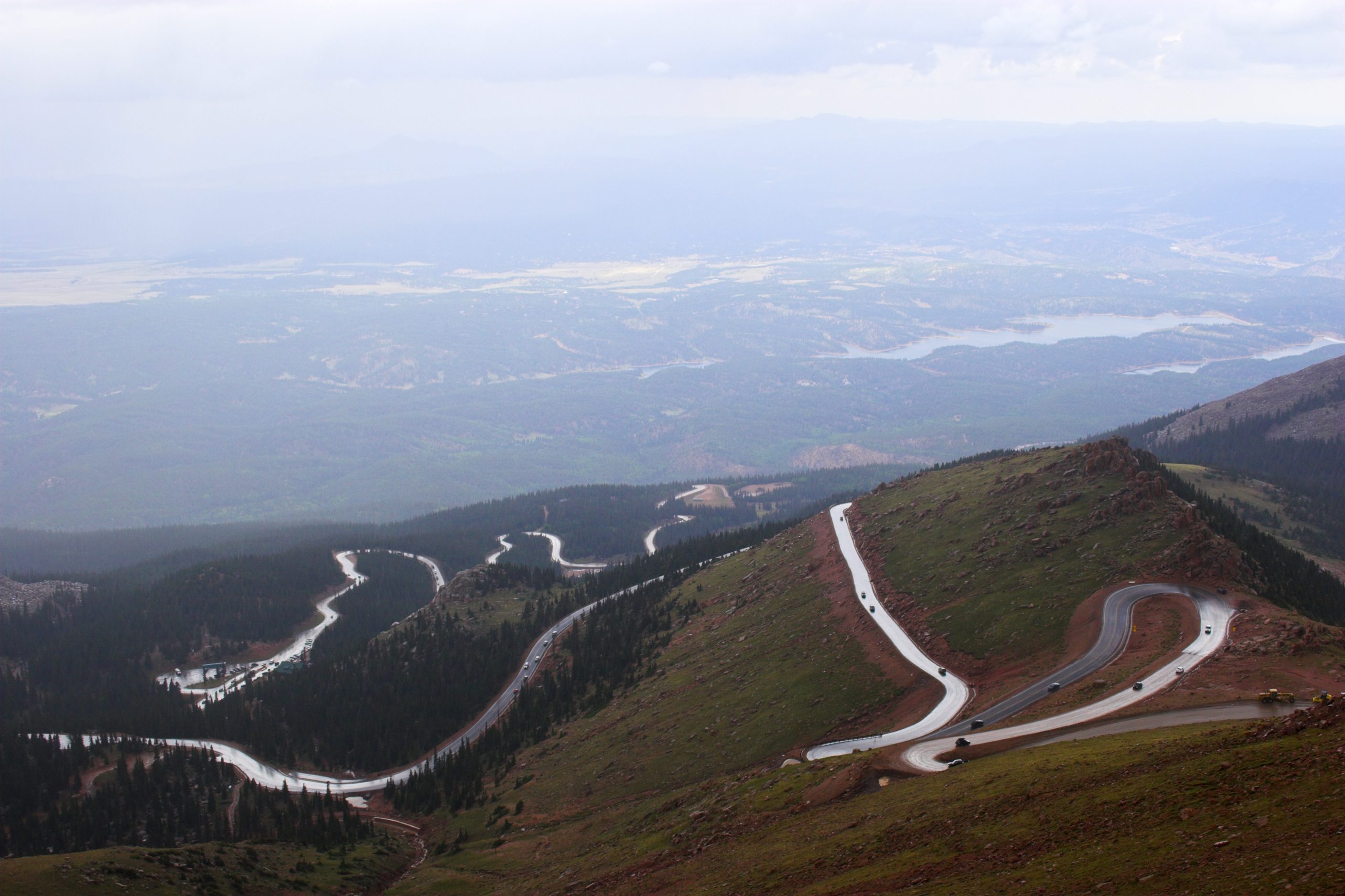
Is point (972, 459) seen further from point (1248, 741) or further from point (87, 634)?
point (87, 634)

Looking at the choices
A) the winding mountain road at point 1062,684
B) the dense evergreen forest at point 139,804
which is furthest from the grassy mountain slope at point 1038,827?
the dense evergreen forest at point 139,804

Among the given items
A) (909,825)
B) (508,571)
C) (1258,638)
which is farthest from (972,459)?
(909,825)

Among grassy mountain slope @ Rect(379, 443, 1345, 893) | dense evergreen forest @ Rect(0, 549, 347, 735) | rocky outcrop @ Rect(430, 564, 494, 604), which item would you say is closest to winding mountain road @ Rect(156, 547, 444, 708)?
dense evergreen forest @ Rect(0, 549, 347, 735)

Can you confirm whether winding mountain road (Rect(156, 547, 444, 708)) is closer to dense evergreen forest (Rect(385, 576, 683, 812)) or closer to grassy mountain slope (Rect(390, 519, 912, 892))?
dense evergreen forest (Rect(385, 576, 683, 812))

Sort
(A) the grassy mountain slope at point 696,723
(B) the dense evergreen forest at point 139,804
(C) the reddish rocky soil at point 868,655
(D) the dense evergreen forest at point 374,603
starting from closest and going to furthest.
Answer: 1. (C) the reddish rocky soil at point 868,655
2. (A) the grassy mountain slope at point 696,723
3. (B) the dense evergreen forest at point 139,804
4. (D) the dense evergreen forest at point 374,603

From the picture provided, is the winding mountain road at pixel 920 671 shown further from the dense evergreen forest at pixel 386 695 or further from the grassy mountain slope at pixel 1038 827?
the dense evergreen forest at pixel 386 695

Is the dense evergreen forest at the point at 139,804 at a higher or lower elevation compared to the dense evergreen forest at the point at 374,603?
lower

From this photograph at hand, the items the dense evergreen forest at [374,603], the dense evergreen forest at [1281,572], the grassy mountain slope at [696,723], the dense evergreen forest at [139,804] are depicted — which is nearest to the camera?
the grassy mountain slope at [696,723]
